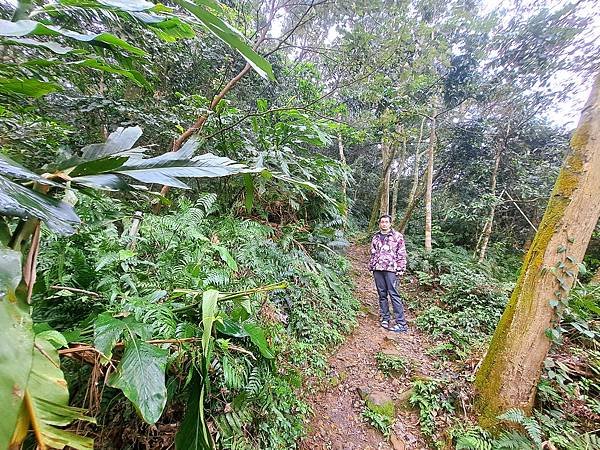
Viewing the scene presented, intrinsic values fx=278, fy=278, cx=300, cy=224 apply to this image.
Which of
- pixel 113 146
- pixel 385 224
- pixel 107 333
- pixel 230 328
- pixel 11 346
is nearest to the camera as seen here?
pixel 11 346

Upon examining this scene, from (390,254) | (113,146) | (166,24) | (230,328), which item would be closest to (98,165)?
(113,146)

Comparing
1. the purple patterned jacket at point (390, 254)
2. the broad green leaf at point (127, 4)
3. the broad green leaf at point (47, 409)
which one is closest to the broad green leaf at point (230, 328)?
the broad green leaf at point (47, 409)

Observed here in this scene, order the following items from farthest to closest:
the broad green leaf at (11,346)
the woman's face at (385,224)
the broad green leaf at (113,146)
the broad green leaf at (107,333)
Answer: the woman's face at (385,224)
the broad green leaf at (107,333)
the broad green leaf at (113,146)
the broad green leaf at (11,346)

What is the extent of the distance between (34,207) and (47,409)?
0.39 meters

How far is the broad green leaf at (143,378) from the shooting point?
2.71 ft

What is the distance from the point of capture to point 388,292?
13.1 feet

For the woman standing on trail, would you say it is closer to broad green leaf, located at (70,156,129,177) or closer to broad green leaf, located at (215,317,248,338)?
broad green leaf, located at (215,317,248,338)

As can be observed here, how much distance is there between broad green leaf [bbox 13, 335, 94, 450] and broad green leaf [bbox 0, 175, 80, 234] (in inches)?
10.3

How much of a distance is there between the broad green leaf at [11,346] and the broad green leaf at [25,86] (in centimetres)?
53

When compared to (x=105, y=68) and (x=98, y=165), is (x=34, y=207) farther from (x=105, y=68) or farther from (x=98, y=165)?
(x=105, y=68)

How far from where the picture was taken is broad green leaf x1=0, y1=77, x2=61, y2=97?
2.35 ft

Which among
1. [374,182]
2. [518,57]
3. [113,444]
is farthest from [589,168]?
[374,182]

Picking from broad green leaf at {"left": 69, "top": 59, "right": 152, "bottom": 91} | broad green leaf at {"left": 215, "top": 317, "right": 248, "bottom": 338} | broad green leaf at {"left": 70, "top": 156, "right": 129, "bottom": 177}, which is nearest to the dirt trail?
broad green leaf at {"left": 215, "top": 317, "right": 248, "bottom": 338}

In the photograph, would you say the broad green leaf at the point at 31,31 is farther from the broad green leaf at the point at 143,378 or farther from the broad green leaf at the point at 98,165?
the broad green leaf at the point at 143,378
